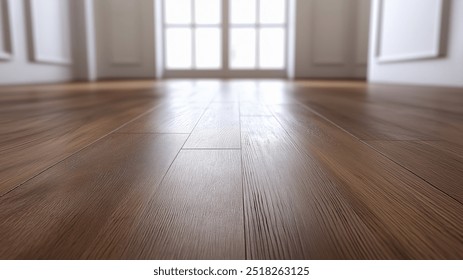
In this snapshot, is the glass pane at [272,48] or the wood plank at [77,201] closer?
the wood plank at [77,201]

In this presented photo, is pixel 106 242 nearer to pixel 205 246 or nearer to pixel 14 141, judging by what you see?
pixel 205 246

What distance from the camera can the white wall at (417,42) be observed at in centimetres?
207

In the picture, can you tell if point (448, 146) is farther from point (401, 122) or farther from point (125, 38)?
point (125, 38)

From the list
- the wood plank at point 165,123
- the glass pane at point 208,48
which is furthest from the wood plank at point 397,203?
the glass pane at point 208,48

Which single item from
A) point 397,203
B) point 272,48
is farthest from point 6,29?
point 272,48

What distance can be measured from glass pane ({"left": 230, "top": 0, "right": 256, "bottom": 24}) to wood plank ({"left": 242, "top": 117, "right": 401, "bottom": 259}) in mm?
4413

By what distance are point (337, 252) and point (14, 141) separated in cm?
49

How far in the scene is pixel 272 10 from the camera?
472cm

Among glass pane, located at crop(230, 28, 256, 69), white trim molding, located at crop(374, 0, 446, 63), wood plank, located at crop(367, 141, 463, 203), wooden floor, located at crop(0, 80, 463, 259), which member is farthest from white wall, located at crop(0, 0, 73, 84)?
wood plank, located at crop(367, 141, 463, 203)

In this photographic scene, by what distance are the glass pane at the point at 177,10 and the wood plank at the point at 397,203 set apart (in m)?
4.41

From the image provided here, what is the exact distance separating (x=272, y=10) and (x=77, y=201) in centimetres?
464

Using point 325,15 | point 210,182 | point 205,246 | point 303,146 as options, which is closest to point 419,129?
point 303,146

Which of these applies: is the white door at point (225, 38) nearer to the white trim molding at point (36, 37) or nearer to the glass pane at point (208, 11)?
the glass pane at point (208, 11)

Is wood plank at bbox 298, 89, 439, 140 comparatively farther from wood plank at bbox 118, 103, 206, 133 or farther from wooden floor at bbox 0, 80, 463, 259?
wood plank at bbox 118, 103, 206, 133
